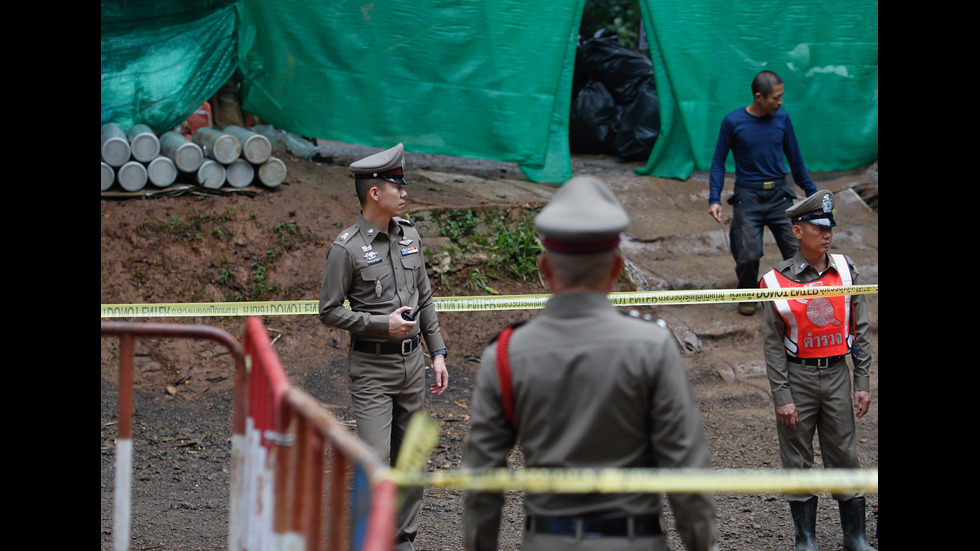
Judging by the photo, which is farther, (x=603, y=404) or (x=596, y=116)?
(x=596, y=116)

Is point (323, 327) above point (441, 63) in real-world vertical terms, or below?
below

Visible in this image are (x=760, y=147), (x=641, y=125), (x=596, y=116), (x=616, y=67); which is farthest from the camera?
(x=596, y=116)

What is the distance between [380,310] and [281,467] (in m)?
2.29

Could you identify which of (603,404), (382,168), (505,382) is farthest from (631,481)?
(382,168)

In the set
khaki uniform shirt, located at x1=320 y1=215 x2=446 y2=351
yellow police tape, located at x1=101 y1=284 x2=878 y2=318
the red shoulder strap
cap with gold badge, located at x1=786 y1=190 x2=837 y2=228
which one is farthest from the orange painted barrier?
cap with gold badge, located at x1=786 y1=190 x2=837 y2=228

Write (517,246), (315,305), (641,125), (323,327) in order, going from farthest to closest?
(641,125), (517,246), (323,327), (315,305)

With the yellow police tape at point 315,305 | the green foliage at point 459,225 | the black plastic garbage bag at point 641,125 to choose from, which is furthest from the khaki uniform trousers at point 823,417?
the black plastic garbage bag at point 641,125

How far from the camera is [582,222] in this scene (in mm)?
2336

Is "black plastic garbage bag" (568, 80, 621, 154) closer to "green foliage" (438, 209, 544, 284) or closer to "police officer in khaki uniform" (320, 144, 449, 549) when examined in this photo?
"green foliage" (438, 209, 544, 284)

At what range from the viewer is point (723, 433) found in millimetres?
6391

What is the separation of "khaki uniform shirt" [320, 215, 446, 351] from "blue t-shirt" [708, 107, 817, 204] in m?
3.58

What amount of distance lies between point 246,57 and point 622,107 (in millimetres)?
4740

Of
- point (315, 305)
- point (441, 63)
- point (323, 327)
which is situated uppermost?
point (441, 63)

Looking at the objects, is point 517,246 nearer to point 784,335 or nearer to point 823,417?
point 784,335
